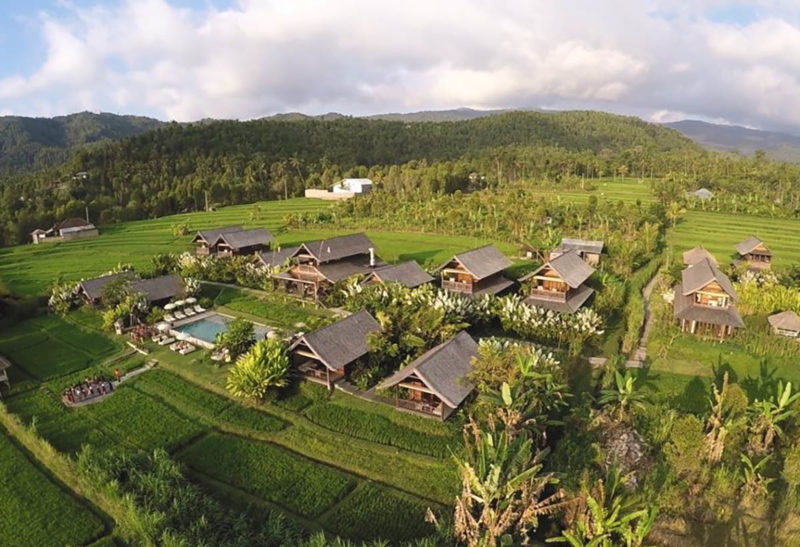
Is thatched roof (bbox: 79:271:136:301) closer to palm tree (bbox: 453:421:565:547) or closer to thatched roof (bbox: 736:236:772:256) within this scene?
palm tree (bbox: 453:421:565:547)

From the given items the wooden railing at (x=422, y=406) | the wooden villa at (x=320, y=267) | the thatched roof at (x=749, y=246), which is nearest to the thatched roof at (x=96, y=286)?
the wooden villa at (x=320, y=267)

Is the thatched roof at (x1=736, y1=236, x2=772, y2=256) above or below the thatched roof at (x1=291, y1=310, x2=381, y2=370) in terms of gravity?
above

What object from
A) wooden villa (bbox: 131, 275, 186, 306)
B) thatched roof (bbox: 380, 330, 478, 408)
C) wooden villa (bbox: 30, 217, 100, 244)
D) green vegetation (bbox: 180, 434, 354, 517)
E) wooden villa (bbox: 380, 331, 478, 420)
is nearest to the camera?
green vegetation (bbox: 180, 434, 354, 517)

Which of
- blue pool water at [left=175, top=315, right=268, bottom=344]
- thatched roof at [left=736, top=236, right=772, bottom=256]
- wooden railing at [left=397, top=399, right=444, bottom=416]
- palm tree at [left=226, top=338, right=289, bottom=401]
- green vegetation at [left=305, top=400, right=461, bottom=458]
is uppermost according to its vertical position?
thatched roof at [left=736, top=236, right=772, bottom=256]

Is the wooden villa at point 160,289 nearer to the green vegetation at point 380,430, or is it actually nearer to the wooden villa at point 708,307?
the green vegetation at point 380,430

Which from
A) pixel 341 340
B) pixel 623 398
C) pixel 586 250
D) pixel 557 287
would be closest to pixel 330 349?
pixel 341 340

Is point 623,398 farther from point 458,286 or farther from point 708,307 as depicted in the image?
point 458,286

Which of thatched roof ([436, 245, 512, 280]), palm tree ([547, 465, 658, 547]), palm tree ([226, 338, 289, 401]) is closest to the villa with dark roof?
thatched roof ([436, 245, 512, 280])
